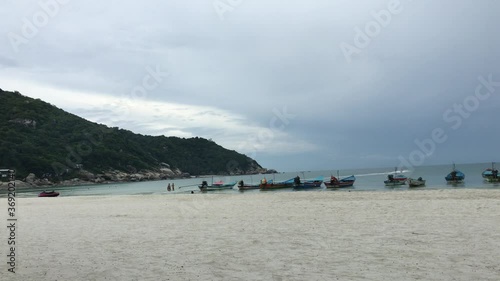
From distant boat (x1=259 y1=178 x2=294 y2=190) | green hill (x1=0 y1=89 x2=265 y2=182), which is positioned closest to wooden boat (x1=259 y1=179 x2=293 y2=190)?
distant boat (x1=259 y1=178 x2=294 y2=190)

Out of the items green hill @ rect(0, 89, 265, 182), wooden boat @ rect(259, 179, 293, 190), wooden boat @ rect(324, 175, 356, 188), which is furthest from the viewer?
green hill @ rect(0, 89, 265, 182)

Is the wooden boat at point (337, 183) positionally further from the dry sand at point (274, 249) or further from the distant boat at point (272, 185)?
the dry sand at point (274, 249)

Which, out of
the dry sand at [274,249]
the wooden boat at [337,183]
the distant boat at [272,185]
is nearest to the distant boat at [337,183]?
the wooden boat at [337,183]

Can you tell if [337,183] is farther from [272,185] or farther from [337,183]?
[272,185]

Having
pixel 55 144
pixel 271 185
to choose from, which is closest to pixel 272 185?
pixel 271 185

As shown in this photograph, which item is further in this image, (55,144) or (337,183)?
(55,144)

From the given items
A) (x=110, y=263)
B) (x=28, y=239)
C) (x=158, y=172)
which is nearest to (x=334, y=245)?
(x=110, y=263)

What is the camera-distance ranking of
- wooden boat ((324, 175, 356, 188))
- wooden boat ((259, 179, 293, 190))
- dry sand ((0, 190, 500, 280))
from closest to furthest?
1. dry sand ((0, 190, 500, 280))
2. wooden boat ((324, 175, 356, 188))
3. wooden boat ((259, 179, 293, 190))

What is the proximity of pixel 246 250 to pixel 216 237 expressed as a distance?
266cm

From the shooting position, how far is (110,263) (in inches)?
375

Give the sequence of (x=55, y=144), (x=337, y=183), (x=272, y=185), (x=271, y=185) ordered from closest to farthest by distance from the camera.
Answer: (x=337, y=183) → (x=271, y=185) → (x=272, y=185) → (x=55, y=144)

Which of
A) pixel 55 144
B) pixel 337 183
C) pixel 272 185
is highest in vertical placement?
pixel 55 144

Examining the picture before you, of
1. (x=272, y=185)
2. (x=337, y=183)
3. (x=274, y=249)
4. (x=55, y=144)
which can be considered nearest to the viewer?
(x=274, y=249)

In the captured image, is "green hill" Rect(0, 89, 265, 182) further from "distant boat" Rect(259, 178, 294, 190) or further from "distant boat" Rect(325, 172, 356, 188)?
"distant boat" Rect(325, 172, 356, 188)
